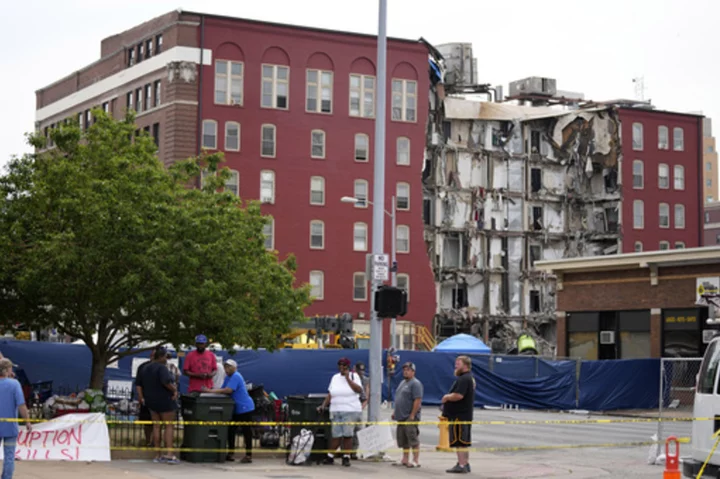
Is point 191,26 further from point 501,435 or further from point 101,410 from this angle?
point 101,410

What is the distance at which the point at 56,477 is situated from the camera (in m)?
16.4

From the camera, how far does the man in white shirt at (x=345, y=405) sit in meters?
19.5

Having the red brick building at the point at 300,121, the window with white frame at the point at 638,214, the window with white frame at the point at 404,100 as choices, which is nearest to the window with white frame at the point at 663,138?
the window with white frame at the point at 638,214

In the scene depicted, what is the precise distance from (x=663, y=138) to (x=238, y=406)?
236 ft

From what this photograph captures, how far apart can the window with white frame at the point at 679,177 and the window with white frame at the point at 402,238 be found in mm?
25182

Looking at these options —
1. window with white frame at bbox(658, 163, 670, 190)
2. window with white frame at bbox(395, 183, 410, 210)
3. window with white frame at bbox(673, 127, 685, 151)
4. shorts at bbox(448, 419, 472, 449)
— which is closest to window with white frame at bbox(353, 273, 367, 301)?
window with white frame at bbox(395, 183, 410, 210)

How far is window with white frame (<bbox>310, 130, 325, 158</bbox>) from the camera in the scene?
7112cm

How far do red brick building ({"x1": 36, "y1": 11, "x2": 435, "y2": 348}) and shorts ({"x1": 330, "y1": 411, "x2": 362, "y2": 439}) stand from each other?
49.4 m

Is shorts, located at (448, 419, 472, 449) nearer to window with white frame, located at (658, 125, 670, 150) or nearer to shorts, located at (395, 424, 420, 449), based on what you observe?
shorts, located at (395, 424, 420, 449)

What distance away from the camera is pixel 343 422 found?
64.1ft

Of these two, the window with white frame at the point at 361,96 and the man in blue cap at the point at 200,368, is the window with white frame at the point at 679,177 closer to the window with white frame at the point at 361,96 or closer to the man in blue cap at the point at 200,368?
the window with white frame at the point at 361,96

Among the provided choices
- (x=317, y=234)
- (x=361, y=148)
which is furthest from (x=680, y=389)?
(x=361, y=148)

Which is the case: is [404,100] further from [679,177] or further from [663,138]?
[679,177]

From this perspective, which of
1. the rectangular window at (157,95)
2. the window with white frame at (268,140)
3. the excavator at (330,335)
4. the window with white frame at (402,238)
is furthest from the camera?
the window with white frame at (402,238)
